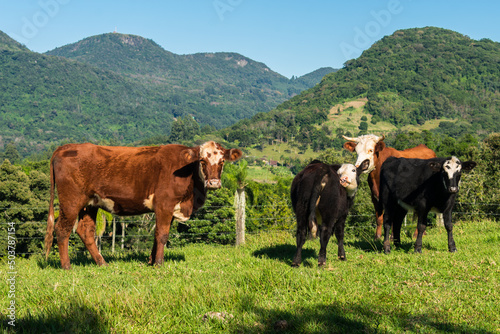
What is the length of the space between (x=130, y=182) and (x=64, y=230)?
154 centimetres

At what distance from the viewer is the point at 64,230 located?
7.88 metres

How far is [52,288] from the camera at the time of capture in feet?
18.6

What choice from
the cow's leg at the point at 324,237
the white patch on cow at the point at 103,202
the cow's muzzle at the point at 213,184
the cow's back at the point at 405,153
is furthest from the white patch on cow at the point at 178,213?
the cow's back at the point at 405,153

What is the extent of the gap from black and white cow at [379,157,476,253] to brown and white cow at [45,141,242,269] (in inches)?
149

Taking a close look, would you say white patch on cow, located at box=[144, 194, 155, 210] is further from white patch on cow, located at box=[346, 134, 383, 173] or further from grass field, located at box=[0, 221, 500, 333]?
white patch on cow, located at box=[346, 134, 383, 173]

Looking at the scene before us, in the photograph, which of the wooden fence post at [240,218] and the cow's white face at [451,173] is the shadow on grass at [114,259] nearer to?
the wooden fence post at [240,218]

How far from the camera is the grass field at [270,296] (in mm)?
4375

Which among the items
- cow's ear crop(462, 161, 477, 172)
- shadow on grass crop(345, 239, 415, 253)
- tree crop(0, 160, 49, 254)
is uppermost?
cow's ear crop(462, 161, 477, 172)

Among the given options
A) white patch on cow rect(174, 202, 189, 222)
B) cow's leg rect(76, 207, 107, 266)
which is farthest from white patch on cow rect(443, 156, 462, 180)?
cow's leg rect(76, 207, 107, 266)

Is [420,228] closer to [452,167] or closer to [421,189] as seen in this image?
[421,189]

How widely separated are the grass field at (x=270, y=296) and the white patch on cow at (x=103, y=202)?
3.76ft

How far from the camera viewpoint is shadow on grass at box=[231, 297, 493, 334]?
426cm

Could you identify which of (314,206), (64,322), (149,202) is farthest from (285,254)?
(64,322)

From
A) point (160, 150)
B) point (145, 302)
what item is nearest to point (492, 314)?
point (145, 302)
